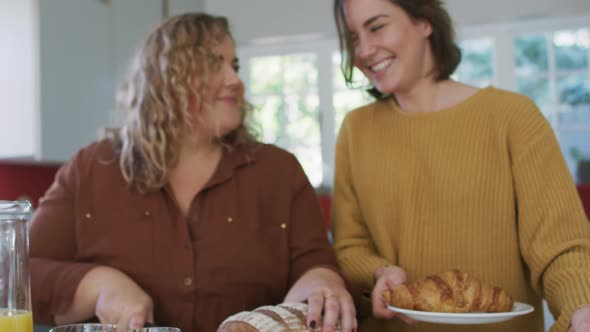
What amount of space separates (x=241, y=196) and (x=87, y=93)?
2168mm

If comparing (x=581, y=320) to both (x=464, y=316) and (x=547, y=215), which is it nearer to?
(x=464, y=316)

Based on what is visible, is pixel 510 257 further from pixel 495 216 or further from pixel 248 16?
pixel 248 16

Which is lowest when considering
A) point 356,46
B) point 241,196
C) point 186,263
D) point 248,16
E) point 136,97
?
point 186,263

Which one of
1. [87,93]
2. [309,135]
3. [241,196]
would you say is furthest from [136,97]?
[309,135]

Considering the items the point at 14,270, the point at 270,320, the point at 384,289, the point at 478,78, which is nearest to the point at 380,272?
the point at 384,289

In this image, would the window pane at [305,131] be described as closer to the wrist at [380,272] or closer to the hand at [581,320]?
the wrist at [380,272]

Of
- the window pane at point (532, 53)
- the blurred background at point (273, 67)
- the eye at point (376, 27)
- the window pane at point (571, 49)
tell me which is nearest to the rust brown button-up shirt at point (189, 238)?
the eye at point (376, 27)

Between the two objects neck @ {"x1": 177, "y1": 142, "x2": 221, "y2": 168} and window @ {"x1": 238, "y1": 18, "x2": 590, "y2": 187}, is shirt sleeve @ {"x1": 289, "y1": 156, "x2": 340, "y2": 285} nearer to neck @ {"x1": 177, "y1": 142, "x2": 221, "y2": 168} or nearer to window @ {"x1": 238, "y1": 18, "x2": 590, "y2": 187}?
neck @ {"x1": 177, "y1": 142, "x2": 221, "y2": 168}

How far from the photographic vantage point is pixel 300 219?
1389 mm

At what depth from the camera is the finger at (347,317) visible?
3.03 feet

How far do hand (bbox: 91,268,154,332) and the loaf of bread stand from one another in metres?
0.21

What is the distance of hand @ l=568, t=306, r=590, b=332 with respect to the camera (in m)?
0.92

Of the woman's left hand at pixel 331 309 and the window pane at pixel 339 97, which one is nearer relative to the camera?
the woman's left hand at pixel 331 309

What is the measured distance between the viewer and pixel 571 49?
15.0 ft
